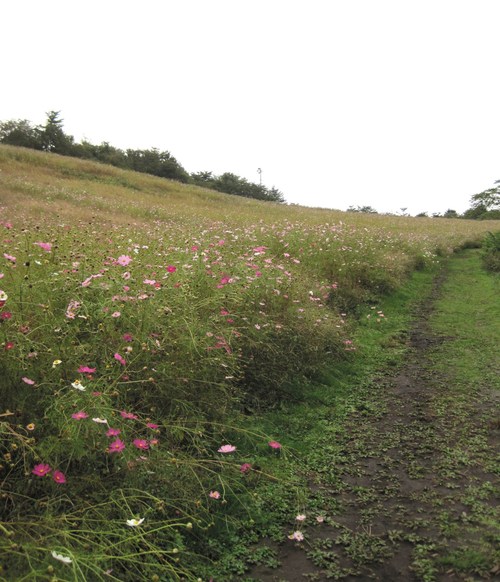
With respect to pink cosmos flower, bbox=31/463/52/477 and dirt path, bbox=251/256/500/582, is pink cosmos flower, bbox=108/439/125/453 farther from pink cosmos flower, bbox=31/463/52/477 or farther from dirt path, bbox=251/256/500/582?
dirt path, bbox=251/256/500/582

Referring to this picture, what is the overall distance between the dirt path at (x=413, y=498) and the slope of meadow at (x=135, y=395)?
20.3 inches

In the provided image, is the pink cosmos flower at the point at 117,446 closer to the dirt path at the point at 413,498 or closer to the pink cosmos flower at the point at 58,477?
the pink cosmos flower at the point at 58,477

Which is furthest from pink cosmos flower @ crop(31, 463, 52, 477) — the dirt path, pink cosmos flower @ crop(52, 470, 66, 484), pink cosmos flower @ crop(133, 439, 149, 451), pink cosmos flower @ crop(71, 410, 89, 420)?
the dirt path

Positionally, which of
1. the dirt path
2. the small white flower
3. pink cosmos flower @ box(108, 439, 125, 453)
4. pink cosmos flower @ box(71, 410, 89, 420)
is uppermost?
pink cosmos flower @ box(71, 410, 89, 420)

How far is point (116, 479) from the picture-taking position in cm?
242

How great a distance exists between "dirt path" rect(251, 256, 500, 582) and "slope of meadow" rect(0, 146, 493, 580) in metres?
0.52

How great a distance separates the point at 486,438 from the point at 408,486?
42.1 inches

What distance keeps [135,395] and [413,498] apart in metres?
1.92

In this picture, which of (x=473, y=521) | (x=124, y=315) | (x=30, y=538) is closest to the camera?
(x=30, y=538)

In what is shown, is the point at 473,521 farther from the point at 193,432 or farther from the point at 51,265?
the point at 51,265

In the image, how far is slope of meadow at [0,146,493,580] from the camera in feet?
6.94

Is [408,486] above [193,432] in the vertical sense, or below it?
below

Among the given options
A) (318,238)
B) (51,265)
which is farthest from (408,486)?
(318,238)

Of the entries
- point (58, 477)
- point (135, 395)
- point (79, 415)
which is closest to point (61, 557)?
point (58, 477)
